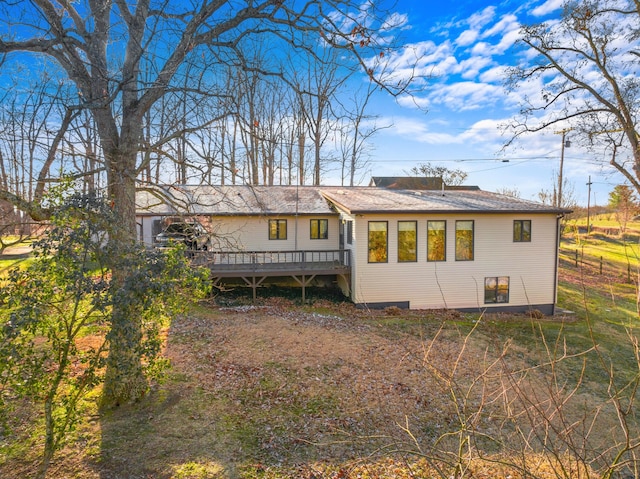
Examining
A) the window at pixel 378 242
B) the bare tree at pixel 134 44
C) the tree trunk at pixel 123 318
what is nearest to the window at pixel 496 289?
the window at pixel 378 242

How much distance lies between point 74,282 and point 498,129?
18.5 m

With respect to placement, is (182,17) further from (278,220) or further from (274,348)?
(278,220)

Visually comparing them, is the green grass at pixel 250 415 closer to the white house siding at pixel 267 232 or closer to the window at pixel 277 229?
the white house siding at pixel 267 232

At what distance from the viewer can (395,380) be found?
8.08 meters

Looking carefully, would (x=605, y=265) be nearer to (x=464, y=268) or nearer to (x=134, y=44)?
(x=464, y=268)

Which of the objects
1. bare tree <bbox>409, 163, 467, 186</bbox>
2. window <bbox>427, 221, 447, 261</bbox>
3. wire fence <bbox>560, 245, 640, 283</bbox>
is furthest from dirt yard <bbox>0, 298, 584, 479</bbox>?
bare tree <bbox>409, 163, 467, 186</bbox>

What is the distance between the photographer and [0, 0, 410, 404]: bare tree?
5496mm

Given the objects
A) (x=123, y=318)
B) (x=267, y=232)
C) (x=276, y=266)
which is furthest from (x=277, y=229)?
(x=123, y=318)

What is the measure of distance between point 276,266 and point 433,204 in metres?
6.93

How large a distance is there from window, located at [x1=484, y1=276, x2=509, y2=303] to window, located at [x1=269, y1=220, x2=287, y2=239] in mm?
8888

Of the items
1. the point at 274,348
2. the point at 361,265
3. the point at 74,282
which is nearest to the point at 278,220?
the point at 361,265

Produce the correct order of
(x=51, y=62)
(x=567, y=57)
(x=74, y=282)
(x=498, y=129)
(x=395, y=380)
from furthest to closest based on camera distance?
(x=498, y=129) → (x=567, y=57) → (x=395, y=380) → (x=51, y=62) → (x=74, y=282)

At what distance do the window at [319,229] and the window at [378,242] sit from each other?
3438mm

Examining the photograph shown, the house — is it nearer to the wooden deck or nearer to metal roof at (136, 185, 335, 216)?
the wooden deck
